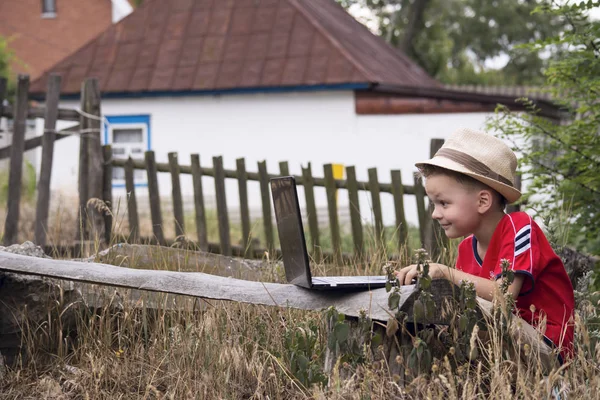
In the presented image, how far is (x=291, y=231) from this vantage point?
3324 mm

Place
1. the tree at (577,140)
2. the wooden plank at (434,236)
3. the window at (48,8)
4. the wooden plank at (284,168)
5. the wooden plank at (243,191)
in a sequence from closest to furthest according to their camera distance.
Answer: the tree at (577,140), the wooden plank at (434,236), the wooden plank at (284,168), the wooden plank at (243,191), the window at (48,8)

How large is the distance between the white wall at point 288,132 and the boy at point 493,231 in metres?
11.9

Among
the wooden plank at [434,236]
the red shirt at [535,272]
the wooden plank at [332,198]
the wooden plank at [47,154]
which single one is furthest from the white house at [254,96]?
the red shirt at [535,272]

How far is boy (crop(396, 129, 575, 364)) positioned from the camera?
322cm

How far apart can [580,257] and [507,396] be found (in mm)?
2401

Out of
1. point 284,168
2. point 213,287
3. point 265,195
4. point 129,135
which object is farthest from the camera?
point 129,135

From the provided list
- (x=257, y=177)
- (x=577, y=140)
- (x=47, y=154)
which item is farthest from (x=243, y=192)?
(x=577, y=140)

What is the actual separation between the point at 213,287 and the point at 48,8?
2645 centimetres

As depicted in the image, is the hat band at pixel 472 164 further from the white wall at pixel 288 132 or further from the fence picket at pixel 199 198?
the white wall at pixel 288 132

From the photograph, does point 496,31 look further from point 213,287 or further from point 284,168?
point 213,287

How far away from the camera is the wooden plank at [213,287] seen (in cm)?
322

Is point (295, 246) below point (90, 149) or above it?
below

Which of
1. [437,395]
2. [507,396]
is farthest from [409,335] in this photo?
[507,396]

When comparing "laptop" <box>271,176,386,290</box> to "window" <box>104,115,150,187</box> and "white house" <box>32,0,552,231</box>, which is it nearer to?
"white house" <box>32,0,552,231</box>
